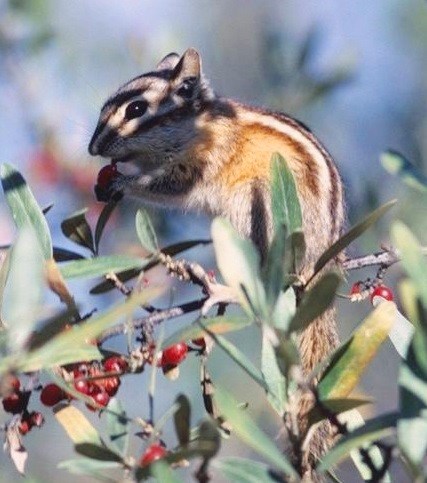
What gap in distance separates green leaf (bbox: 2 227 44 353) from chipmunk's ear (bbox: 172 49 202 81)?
261 centimetres

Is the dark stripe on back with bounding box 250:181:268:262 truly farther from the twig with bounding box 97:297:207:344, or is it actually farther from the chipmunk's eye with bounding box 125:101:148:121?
the twig with bounding box 97:297:207:344

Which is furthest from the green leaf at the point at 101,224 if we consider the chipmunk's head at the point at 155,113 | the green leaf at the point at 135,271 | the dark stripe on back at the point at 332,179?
the chipmunk's head at the point at 155,113

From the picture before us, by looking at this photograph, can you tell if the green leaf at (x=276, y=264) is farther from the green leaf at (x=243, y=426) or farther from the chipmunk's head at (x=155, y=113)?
the chipmunk's head at (x=155, y=113)

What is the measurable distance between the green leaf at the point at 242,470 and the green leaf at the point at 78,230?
0.87 m

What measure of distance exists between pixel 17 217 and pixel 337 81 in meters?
2.18

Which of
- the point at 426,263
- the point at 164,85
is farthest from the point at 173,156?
the point at 426,263

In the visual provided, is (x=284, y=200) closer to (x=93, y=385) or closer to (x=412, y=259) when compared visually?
(x=93, y=385)

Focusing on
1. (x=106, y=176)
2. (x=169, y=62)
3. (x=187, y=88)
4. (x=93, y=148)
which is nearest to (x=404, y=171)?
(x=106, y=176)

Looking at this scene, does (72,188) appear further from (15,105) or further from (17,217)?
(17,217)

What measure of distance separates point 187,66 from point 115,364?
2.27m

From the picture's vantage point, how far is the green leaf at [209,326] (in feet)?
4.24

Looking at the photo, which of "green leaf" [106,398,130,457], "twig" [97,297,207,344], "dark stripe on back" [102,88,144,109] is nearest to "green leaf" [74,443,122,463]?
"green leaf" [106,398,130,457]

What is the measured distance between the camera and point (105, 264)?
1.56 m

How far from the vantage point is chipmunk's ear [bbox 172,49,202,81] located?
146 inches
